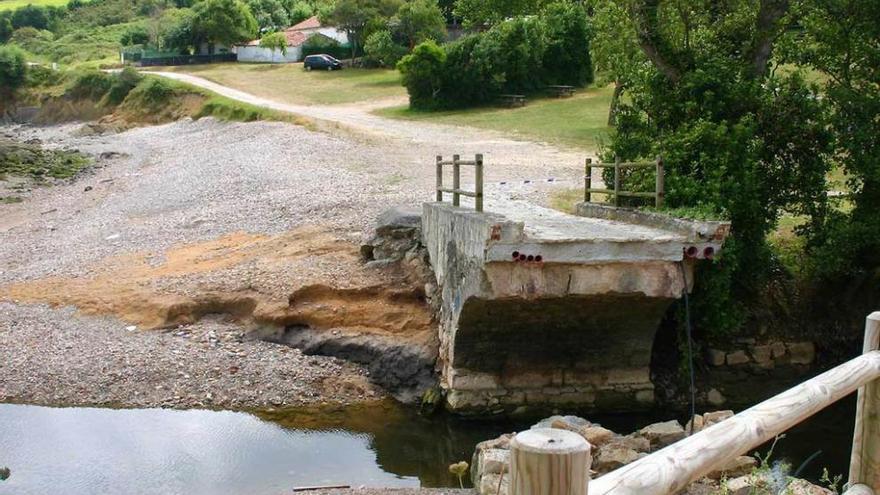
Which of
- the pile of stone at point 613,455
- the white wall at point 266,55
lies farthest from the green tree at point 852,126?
the white wall at point 266,55

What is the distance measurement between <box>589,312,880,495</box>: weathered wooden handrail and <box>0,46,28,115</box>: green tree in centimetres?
7327

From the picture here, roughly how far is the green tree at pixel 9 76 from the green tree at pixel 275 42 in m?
17.6

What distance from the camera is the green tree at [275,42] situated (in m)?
70.8

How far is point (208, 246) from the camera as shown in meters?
23.1

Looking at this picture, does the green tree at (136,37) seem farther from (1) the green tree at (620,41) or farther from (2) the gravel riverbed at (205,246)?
(1) the green tree at (620,41)

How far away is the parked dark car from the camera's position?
6500 centimetres

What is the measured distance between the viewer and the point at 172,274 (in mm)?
20656

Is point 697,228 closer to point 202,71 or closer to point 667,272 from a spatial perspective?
point 667,272

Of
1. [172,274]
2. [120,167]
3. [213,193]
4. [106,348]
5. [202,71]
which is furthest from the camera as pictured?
[202,71]

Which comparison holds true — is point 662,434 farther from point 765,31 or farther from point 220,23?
point 220,23

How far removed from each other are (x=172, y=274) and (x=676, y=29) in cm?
1144

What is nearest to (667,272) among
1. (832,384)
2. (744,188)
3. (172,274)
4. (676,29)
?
(744,188)

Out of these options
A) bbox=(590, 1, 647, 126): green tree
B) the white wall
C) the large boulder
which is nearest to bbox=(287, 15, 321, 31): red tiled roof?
the white wall

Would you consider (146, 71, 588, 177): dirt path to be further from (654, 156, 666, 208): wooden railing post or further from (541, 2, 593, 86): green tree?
(654, 156, 666, 208): wooden railing post
